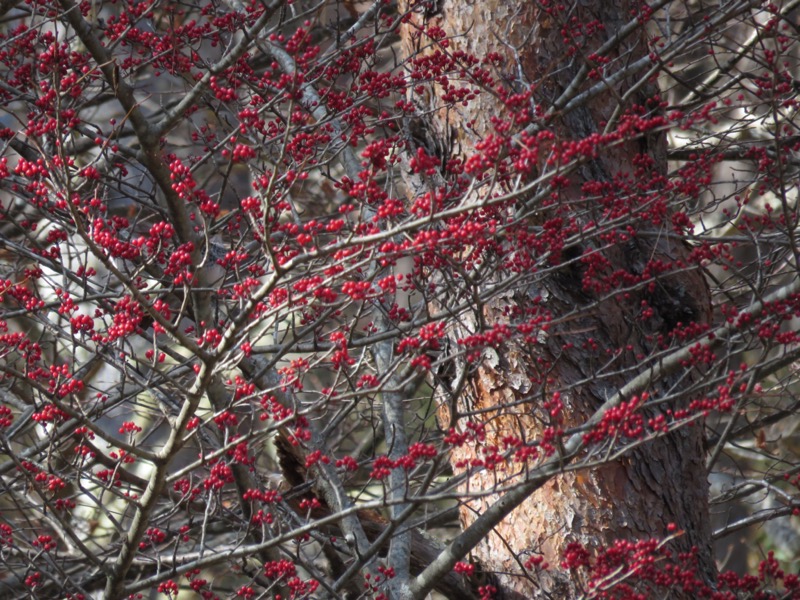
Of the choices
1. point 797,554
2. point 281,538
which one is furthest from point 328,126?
point 797,554

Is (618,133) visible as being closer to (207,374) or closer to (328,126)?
(207,374)

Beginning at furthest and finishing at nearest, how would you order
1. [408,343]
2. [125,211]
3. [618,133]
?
[125,211]
[408,343]
[618,133]

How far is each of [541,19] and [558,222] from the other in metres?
1.71

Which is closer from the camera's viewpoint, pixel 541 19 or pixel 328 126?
pixel 328 126

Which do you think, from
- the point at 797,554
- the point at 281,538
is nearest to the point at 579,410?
the point at 281,538

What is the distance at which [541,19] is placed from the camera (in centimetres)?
500

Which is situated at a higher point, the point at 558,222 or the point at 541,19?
the point at 541,19

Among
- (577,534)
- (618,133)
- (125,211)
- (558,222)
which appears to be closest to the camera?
(618,133)

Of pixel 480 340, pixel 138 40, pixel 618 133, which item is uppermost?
pixel 138 40

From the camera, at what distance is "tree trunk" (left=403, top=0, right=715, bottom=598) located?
443 cm

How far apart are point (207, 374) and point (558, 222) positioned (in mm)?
1675

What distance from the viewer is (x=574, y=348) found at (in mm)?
4602

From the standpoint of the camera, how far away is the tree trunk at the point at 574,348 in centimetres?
443

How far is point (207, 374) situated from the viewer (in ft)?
9.69
